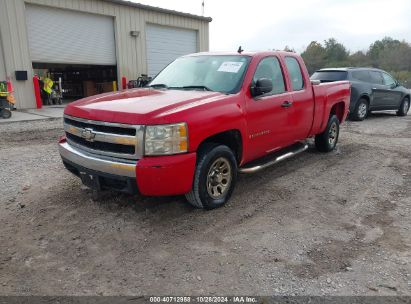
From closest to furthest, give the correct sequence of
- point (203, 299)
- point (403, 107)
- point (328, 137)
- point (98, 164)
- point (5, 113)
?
point (203, 299) < point (98, 164) < point (328, 137) < point (5, 113) < point (403, 107)

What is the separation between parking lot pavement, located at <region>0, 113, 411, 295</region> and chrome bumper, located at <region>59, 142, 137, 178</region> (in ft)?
2.02

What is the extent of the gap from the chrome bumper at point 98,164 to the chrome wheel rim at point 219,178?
0.94 m

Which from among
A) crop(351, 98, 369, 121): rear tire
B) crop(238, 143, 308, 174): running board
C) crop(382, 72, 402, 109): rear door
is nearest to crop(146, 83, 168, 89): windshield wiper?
crop(238, 143, 308, 174): running board

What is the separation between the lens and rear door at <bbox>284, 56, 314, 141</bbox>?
17.7 feet

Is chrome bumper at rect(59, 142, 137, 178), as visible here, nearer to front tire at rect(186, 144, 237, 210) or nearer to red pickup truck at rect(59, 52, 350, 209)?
red pickup truck at rect(59, 52, 350, 209)

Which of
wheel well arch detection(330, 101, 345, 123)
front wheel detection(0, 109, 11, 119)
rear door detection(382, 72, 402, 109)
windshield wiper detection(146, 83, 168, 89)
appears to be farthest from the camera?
rear door detection(382, 72, 402, 109)

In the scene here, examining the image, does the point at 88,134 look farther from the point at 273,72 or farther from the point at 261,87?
the point at 273,72

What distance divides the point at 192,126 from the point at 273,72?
2.15 m

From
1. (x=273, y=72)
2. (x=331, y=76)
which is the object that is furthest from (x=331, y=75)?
(x=273, y=72)

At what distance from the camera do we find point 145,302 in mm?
2656

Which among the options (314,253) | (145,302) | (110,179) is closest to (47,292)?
(145,302)

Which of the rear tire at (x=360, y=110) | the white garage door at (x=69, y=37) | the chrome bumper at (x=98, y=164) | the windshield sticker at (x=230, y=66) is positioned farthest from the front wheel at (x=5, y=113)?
the rear tire at (x=360, y=110)

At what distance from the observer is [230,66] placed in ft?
15.6

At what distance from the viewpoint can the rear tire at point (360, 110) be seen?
38.1 ft
